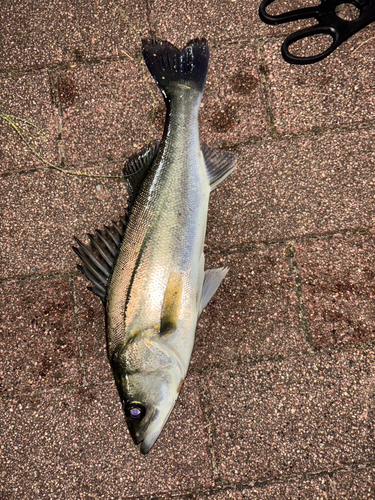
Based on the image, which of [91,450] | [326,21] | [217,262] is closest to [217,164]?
[217,262]

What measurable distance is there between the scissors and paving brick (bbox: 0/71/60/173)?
208 centimetres

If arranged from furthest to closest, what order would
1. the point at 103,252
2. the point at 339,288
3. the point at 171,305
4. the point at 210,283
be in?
the point at 339,288, the point at 210,283, the point at 103,252, the point at 171,305

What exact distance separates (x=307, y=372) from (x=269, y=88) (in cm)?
244

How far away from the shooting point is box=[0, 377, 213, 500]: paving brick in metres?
3.15

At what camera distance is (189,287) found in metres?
2.87

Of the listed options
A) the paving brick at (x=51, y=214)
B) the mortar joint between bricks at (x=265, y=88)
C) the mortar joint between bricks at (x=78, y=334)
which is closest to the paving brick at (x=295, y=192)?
the mortar joint between bricks at (x=265, y=88)

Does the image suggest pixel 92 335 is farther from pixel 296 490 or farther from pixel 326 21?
pixel 326 21

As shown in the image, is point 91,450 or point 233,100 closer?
point 91,450

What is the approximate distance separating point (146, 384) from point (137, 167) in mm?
1679

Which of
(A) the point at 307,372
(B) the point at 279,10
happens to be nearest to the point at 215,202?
(A) the point at 307,372

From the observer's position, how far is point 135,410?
2678 millimetres

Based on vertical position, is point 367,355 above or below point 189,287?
below

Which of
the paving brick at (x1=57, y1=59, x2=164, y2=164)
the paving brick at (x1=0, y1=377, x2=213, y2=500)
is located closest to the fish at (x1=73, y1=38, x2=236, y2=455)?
the paving brick at (x1=57, y1=59, x2=164, y2=164)

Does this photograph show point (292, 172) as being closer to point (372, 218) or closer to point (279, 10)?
point (372, 218)
